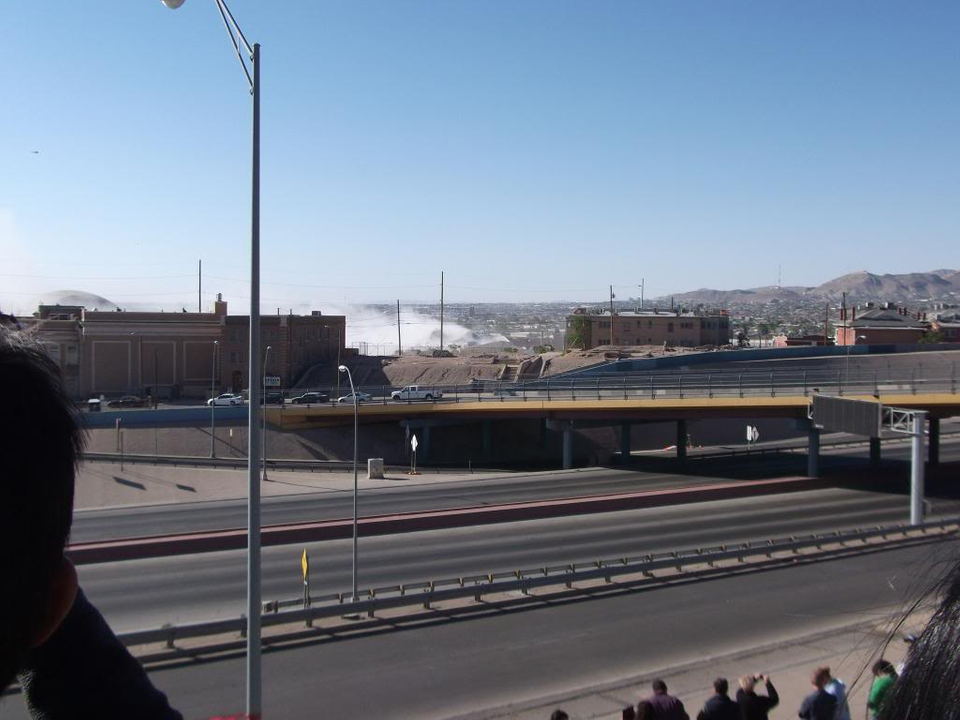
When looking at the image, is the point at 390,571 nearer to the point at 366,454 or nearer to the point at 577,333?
the point at 366,454

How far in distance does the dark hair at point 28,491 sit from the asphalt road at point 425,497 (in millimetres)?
21899

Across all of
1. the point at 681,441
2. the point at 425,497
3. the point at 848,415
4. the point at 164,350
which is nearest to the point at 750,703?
the point at 425,497

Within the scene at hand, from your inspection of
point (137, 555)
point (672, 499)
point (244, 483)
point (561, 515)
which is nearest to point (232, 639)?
point (137, 555)

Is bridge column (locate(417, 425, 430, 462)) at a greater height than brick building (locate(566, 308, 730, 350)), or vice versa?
brick building (locate(566, 308, 730, 350))

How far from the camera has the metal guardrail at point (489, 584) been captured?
13.9 m

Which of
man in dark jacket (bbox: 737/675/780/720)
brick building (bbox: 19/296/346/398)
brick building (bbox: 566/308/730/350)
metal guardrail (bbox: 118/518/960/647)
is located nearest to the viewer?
man in dark jacket (bbox: 737/675/780/720)

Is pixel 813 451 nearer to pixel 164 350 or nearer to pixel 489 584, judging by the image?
pixel 489 584

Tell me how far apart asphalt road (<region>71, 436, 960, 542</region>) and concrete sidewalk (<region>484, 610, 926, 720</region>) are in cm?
1423

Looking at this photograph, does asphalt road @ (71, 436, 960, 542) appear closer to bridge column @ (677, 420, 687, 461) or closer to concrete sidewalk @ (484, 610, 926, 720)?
bridge column @ (677, 420, 687, 461)

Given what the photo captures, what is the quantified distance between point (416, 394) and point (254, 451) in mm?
37683

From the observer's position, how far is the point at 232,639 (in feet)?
47.1

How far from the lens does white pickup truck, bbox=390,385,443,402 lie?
46.0m

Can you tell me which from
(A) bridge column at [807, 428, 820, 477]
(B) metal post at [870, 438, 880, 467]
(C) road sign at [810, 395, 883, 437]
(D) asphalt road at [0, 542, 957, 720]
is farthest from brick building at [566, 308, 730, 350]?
(D) asphalt road at [0, 542, 957, 720]

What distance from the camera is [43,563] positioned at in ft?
4.44
